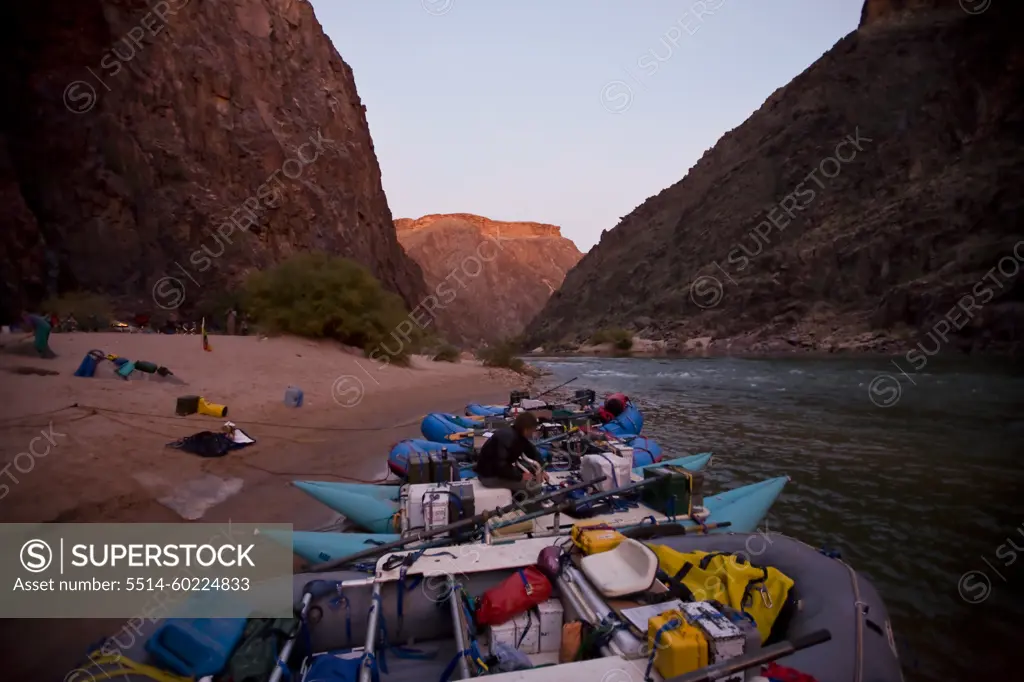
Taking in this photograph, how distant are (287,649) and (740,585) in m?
2.83

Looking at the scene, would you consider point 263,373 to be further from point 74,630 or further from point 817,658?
point 817,658

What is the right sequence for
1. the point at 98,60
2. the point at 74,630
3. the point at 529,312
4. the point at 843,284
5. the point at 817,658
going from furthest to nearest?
the point at 529,312 → the point at 843,284 → the point at 98,60 → the point at 74,630 → the point at 817,658

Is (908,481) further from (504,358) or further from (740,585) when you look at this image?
(504,358)

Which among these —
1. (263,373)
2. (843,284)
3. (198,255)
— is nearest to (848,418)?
(263,373)

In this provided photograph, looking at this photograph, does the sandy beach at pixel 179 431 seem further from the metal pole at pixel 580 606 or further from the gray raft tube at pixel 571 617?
the metal pole at pixel 580 606

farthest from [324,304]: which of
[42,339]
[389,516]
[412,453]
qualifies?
[389,516]

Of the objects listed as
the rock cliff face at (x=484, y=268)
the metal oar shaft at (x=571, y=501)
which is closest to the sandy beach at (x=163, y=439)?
the metal oar shaft at (x=571, y=501)

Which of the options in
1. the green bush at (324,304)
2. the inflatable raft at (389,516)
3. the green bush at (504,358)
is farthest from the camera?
the green bush at (504,358)

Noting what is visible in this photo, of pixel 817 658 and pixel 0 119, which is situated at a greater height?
pixel 0 119

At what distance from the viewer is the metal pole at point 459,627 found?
2.75 metres

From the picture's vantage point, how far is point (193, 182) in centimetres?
2542

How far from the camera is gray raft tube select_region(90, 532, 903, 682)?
2994 millimetres

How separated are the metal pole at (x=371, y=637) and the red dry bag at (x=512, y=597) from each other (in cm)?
63

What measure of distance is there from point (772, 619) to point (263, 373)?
42.5 feet
